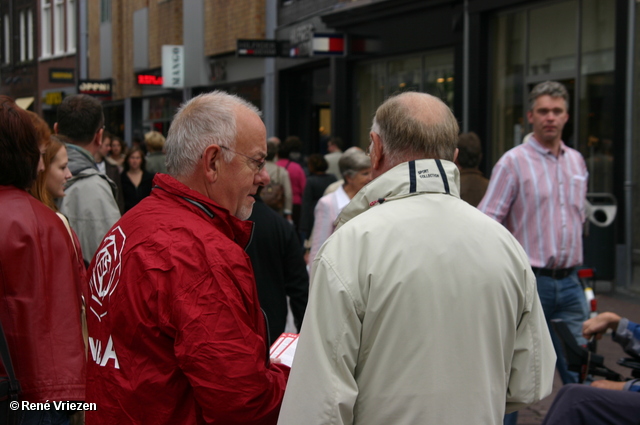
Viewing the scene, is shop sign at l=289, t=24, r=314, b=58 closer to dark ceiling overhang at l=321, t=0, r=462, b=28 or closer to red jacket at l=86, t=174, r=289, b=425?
dark ceiling overhang at l=321, t=0, r=462, b=28

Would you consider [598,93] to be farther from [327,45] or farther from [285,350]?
[285,350]

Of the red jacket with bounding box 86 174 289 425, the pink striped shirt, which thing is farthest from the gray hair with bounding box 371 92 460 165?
the pink striped shirt

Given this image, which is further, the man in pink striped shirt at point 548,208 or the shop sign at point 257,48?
the shop sign at point 257,48

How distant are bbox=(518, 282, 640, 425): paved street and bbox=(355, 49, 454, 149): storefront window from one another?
4490 mm

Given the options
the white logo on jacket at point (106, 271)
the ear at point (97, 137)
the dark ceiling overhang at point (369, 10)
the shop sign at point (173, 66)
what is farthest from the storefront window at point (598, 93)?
the shop sign at point (173, 66)

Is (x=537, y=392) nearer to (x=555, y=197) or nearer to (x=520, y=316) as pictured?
(x=520, y=316)

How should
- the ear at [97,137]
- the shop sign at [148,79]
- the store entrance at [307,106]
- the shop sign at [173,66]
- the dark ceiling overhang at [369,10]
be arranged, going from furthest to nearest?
the shop sign at [148,79] < the shop sign at [173,66] < the store entrance at [307,106] < the dark ceiling overhang at [369,10] < the ear at [97,137]

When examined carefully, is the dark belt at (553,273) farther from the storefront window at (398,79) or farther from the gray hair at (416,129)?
the storefront window at (398,79)

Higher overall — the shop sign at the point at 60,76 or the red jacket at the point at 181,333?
the shop sign at the point at 60,76

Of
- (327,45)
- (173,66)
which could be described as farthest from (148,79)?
(327,45)

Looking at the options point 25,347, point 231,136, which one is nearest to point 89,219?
point 25,347

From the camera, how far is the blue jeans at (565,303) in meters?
4.66

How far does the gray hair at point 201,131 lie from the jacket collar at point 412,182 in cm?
44

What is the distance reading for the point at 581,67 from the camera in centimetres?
1084
